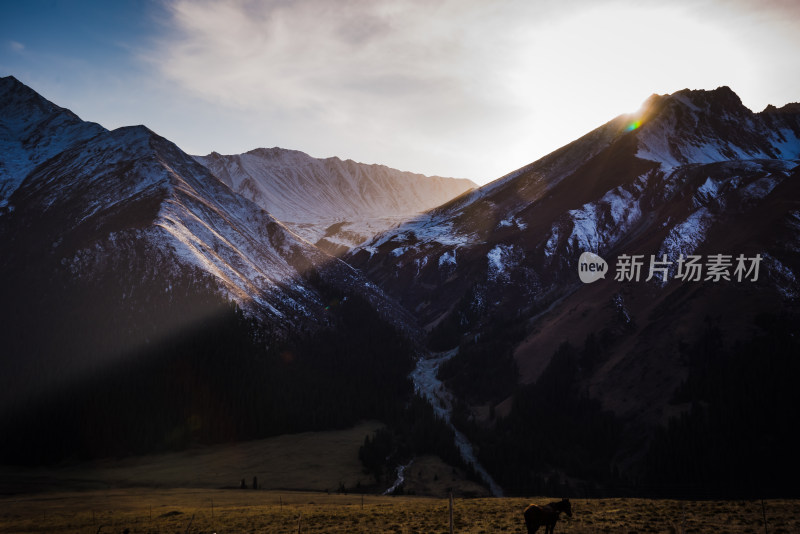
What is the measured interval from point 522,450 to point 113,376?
124 m

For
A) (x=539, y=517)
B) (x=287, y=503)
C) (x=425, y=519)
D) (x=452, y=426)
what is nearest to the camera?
(x=539, y=517)

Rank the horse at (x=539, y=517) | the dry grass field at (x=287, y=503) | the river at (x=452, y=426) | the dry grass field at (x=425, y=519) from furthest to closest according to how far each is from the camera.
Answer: the river at (x=452, y=426) < the dry grass field at (x=287, y=503) < the dry grass field at (x=425, y=519) < the horse at (x=539, y=517)

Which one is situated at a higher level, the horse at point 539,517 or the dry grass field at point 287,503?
the horse at point 539,517

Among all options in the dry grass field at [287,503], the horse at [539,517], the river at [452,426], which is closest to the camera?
the horse at [539,517]

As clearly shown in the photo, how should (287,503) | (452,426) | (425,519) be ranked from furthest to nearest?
(452,426) → (287,503) → (425,519)

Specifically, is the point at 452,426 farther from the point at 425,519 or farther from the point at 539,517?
the point at 539,517

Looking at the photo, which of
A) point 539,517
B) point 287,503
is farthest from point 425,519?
point 287,503

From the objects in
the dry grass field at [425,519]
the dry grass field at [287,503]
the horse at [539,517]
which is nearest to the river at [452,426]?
the dry grass field at [287,503]

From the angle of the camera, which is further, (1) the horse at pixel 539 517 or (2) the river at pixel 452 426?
(2) the river at pixel 452 426

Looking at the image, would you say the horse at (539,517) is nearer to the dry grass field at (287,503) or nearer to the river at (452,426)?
the dry grass field at (287,503)

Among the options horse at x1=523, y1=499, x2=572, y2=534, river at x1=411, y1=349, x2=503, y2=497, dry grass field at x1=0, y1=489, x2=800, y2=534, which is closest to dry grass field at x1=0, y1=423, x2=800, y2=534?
dry grass field at x1=0, y1=489, x2=800, y2=534

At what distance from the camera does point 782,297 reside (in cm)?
14800

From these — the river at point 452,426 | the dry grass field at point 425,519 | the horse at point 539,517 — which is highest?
the horse at point 539,517

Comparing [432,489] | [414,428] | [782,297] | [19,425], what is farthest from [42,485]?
[782,297]
